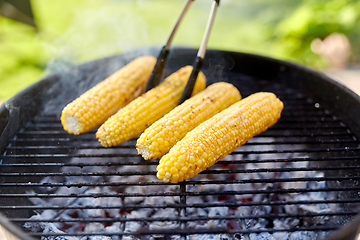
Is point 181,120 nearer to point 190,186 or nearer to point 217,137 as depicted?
point 217,137

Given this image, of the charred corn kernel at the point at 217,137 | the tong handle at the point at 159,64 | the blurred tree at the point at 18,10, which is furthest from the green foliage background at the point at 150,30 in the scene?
the charred corn kernel at the point at 217,137

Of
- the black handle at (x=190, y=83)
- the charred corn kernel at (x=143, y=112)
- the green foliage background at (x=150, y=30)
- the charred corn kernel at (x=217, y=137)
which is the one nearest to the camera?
the charred corn kernel at (x=217, y=137)

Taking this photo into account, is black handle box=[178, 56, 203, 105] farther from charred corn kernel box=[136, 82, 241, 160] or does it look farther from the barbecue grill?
the barbecue grill

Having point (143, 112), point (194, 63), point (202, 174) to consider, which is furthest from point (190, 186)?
point (194, 63)

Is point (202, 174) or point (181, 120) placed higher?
point (181, 120)

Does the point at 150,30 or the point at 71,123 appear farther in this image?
the point at 150,30

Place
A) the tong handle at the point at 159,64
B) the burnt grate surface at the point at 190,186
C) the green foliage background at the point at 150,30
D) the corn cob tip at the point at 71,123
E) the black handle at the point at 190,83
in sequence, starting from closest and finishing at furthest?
1. the burnt grate surface at the point at 190,186
2. the corn cob tip at the point at 71,123
3. the black handle at the point at 190,83
4. the tong handle at the point at 159,64
5. the green foliage background at the point at 150,30

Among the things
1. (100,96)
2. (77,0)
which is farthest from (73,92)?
(77,0)

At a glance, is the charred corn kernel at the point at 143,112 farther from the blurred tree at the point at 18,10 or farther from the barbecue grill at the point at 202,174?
the blurred tree at the point at 18,10

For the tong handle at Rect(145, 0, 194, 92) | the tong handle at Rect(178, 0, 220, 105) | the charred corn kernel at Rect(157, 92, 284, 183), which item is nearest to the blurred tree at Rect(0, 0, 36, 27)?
the tong handle at Rect(145, 0, 194, 92)
